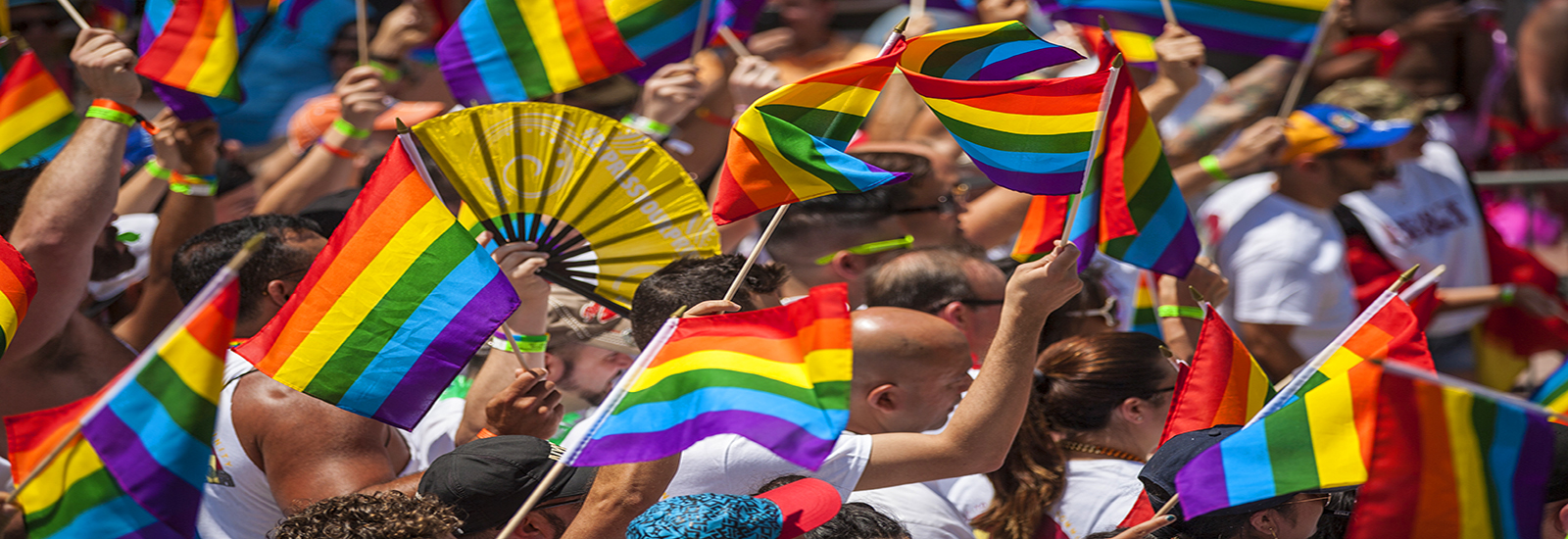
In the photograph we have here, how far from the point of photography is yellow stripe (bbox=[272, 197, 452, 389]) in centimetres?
295

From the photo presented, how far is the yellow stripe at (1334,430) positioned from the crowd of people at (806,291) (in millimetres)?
262

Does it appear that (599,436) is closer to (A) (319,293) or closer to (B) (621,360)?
(A) (319,293)

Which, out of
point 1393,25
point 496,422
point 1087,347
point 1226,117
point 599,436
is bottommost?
point 1393,25

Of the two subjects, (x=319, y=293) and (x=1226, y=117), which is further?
(x=1226, y=117)

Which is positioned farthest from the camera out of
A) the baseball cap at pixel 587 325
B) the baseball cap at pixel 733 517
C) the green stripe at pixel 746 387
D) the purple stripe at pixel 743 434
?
the baseball cap at pixel 587 325

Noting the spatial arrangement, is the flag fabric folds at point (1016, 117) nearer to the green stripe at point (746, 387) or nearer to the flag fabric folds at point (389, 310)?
the green stripe at point (746, 387)

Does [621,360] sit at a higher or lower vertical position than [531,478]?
lower

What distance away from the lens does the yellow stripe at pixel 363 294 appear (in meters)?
2.95

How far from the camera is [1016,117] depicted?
327 cm

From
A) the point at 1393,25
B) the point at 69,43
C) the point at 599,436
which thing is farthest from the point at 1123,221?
the point at 1393,25

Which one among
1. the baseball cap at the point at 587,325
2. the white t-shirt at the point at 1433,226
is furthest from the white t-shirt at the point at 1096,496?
the white t-shirt at the point at 1433,226

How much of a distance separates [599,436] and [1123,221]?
1632 millimetres

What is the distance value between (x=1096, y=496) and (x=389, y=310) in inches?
72.2

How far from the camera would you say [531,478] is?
9.20 feet
